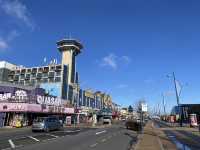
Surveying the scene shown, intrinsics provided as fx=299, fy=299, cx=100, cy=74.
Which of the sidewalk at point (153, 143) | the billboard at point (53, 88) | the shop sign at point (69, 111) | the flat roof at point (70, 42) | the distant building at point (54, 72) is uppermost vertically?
the flat roof at point (70, 42)

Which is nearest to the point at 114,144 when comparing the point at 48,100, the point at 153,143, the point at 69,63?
the point at 153,143

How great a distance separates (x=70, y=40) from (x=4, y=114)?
95060 millimetres

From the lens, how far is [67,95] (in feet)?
355

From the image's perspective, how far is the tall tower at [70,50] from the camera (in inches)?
5229

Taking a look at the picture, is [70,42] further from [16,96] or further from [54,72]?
[16,96]

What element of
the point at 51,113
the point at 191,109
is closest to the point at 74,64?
the point at 191,109

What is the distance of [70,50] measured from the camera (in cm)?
14050

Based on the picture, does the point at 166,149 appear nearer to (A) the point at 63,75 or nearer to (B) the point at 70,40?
(A) the point at 63,75

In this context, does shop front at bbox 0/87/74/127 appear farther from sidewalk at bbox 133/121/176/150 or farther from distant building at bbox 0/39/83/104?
distant building at bbox 0/39/83/104

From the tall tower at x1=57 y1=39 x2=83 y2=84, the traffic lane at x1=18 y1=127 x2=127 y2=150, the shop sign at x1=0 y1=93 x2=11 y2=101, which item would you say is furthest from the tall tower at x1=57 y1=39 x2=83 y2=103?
the traffic lane at x1=18 y1=127 x2=127 y2=150

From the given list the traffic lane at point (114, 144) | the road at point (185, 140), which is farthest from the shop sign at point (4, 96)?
the traffic lane at point (114, 144)

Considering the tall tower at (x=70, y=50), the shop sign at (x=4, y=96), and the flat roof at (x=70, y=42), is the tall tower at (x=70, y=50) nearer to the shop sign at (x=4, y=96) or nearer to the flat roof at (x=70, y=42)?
the flat roof at (x=70, y=42)

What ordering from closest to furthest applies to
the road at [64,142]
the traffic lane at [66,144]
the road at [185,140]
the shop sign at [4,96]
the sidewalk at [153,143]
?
the sidewalk at [153,143], the traffic lane at [66,144], the road at [64,142], the road at [185,140], the shop sign at [4,96]

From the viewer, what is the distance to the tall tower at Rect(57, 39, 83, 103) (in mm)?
110500
